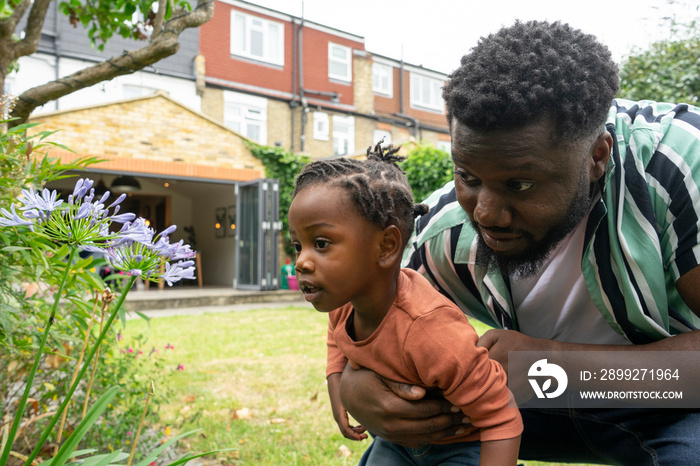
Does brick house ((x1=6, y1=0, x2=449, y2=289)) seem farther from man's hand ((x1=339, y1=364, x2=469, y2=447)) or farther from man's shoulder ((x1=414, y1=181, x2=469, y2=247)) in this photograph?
man's hand ((x1=339, y1=364, x2=469, y2=447))

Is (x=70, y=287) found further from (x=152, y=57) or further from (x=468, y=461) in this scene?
(x=152, y=57)

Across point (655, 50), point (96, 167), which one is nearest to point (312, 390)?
point (655, 50)

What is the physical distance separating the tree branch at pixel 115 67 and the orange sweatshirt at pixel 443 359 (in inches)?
77.4

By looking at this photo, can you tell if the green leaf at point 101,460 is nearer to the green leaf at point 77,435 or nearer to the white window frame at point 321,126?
the green leaf at point 77,435

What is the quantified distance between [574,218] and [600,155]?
210 millimetres

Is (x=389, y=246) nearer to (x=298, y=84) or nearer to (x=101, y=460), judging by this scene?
(x=101, y=460)

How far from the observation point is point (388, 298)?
1.65 meters

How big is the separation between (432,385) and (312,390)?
2929mm

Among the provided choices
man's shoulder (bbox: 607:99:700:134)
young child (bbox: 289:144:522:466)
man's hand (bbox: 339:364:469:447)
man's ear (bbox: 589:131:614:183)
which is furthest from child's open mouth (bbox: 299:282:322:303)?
man's shoulder (bbox: 607:99:700:134)

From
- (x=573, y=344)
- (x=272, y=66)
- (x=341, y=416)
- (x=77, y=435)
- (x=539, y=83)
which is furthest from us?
(x=272, y=66)

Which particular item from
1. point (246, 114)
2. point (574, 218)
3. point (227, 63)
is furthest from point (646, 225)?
point (227, 63)

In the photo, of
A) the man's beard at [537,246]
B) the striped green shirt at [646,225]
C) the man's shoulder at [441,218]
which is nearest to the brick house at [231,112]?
the man's shoulder at [441,218]

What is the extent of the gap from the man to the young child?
0.12m
